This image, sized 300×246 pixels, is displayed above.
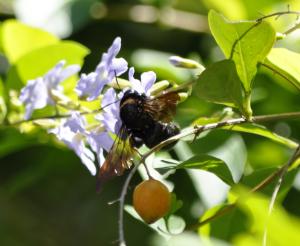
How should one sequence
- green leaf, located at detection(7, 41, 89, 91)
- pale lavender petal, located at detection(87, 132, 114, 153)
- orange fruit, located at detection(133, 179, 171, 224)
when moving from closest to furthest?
orange fruit, located at detection(133, 179, 171, 224), pale lavender petal, located at detection(87, 132, 114, 153), green leaf, located at detection(7, 41, 89, 91)

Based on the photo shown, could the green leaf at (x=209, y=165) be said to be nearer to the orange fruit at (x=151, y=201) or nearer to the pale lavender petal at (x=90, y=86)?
the orange fruit at (x=151, y=201)

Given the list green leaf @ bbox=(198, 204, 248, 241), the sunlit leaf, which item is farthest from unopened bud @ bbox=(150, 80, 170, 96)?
the sunlit leaf

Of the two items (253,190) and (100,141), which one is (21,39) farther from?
(253,190)

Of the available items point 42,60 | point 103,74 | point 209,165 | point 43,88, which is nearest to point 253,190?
point 209,165

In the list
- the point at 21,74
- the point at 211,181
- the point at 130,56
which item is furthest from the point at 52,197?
the point at 211,181

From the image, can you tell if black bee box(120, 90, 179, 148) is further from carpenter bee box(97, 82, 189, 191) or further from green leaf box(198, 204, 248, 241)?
green leaf box(198, 204, 248, 241)

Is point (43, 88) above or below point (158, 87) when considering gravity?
below
